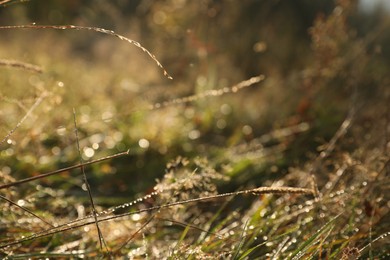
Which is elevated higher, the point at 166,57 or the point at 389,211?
the point at 166,57

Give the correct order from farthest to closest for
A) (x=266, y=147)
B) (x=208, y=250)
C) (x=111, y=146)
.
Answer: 1. (x=266, y=147)
2. (x=111, y=146)
3. (x=208, y=250)

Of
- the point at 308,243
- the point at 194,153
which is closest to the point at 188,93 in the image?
the point at 194,153

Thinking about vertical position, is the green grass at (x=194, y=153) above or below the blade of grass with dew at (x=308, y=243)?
above

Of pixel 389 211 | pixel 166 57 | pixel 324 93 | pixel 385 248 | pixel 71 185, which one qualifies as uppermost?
pixel 166 57

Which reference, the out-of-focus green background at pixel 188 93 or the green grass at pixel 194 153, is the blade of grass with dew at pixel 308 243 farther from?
the out-of-focus green background at pixel 188 93

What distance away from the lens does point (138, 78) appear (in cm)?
461

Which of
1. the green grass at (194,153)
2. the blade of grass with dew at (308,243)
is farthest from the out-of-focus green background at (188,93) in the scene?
the blade of grass with dew at (308,243)

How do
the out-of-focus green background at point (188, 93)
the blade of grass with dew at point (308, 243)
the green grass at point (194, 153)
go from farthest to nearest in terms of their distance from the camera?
1. the out-of-focus green background at point (188, 93)
2. the green grass at point (194, 153)
3. the blade of grass with dew at point (308, 243)

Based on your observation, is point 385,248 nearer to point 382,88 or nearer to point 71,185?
point 71,185

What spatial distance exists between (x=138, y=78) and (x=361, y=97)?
188cm

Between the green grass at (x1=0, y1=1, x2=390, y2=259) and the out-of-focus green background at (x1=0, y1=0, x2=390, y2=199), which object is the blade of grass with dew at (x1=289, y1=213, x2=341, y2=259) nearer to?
the green grass at (x1=0, y1=1, x2=390, y2=259)

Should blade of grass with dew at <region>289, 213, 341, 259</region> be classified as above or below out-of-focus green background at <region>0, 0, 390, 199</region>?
below

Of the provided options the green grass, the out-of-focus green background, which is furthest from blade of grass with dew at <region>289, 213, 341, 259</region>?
the out-of-focus green background

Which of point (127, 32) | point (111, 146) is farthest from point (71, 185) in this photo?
point (127, 32)
